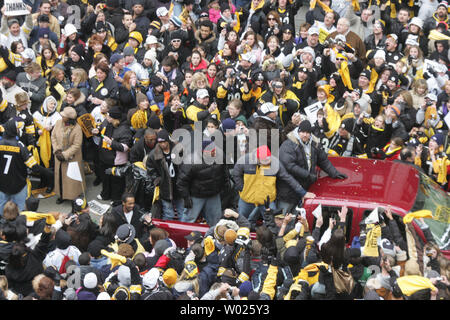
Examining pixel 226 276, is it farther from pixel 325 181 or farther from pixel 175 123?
pixel 175 123

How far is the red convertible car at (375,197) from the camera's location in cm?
968

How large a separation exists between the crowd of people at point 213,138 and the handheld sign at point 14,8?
116 mm

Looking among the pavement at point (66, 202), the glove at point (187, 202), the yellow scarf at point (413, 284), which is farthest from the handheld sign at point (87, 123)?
the yellow scarf at point (413, 284)

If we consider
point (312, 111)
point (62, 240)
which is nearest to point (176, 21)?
point (312, 111)

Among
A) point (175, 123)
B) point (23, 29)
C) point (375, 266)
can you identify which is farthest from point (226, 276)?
point (23, 29)

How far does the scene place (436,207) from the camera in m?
10.0

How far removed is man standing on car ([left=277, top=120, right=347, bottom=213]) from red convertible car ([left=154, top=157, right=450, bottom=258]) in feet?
0.47

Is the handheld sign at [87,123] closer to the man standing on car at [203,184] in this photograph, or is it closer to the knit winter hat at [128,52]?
the knit winter hat at [128,52]

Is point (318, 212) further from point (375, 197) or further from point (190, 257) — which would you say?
point (190, 257)

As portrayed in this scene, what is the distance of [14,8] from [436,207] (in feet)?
31.7

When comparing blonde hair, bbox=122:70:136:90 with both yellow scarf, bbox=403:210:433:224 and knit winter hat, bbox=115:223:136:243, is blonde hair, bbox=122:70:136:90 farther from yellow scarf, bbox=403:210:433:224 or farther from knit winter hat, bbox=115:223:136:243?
yellow scarf, bbox=403:210:433:224

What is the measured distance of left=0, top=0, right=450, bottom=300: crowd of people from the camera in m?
8.91

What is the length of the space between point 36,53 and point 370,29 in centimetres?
672

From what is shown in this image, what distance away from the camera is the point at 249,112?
13.2 m
